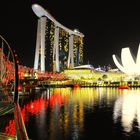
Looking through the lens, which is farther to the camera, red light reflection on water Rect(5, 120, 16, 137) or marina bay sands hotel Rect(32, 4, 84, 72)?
marina bay sands hotel Rect(32, 4, 84, 72)

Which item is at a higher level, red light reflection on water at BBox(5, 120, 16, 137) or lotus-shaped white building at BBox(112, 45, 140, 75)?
lotus-shaped white building at BBox(112, 45, 140, 75)

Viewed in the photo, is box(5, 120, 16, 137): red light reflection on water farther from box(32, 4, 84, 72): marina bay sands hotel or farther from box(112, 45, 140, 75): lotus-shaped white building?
box(32, 4, 84, 72): marina bay sands hotel

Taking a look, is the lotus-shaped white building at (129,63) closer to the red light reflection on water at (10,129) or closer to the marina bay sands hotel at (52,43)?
the marina bay sands hotel at (52,43)

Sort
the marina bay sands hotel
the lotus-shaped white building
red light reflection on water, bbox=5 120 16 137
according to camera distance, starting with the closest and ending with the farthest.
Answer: red light reflection on water, bbox=5 120 16 137
the lotus-shaped white building
the marina bay sands hotel

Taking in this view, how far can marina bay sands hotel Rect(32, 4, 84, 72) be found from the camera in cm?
7256

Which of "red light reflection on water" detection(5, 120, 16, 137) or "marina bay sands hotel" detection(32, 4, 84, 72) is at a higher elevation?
"marina bay sands hotel" detection(32, 4, 84, 72)

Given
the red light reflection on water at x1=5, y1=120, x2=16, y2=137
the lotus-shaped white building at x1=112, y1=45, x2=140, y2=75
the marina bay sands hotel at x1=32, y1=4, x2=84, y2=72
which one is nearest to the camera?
the red light reflection on water at x1=5, y1=120, x2=16, y2=137

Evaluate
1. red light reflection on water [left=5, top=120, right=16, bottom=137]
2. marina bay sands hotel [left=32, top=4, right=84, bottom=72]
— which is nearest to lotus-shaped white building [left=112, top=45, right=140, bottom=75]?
marina bay sands hotel [left=32, top=4, right=84, bottom=72]

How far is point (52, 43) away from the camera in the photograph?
268 ft

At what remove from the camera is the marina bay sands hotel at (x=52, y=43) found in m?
72.6

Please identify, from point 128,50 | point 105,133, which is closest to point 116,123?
point 105,133

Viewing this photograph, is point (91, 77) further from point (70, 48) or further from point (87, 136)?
point (87, 136)

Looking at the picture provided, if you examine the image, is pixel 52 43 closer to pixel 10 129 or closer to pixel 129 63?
pixel 129 63

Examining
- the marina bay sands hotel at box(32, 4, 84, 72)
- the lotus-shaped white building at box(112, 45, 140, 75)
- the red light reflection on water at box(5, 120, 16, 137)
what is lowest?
the red light reflection on water at box(5, 120, 16, 137)
